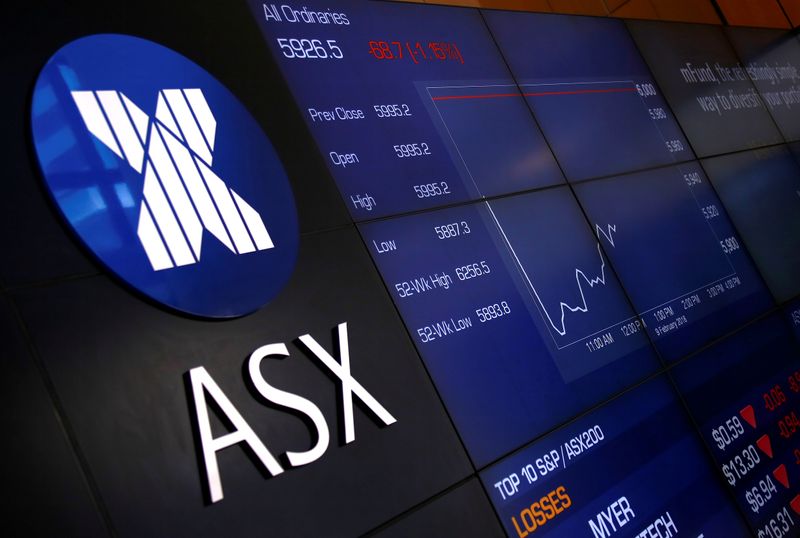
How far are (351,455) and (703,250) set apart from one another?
2.40 m

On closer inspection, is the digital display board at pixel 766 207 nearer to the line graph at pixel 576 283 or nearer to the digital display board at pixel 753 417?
the digital display board at pixel 753 417

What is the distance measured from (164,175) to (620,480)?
1.90 metres

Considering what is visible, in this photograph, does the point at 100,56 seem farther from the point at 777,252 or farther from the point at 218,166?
the point at 777,252

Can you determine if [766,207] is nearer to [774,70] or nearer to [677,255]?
[677,255]

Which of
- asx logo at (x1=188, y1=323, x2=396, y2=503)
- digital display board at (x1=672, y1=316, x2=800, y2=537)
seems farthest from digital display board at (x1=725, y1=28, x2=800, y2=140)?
asx logo at (x1=188, y1=323, x2=396, y2=503)

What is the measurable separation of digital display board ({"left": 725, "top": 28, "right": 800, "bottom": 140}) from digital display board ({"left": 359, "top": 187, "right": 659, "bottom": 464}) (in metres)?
2.55

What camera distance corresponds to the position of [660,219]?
11.9 feet

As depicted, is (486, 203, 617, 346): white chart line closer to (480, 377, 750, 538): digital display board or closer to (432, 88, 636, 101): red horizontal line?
(480, 377, 750, 538): digital display board

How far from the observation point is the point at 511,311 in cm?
275

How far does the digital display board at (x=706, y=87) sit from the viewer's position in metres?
4.27

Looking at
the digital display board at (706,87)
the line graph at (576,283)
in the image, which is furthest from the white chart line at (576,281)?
the digital display board at (706,87)

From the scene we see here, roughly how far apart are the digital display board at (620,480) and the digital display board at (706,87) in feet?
→ 5.94

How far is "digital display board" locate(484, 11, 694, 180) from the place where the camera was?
344 centimetres

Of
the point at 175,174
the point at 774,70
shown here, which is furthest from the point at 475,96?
the point at 774,70
